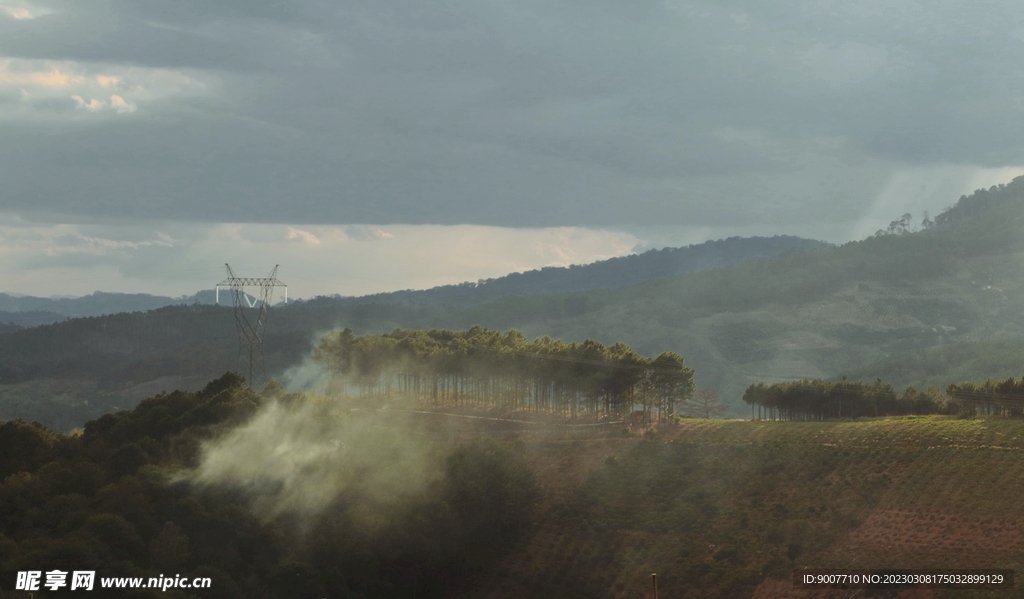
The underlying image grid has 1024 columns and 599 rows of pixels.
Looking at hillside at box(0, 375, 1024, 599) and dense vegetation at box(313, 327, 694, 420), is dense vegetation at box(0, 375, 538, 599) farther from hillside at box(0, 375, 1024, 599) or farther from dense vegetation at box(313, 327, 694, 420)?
dense vegetation at box(313, 327, 694, 420)

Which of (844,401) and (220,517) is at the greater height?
(844,401)

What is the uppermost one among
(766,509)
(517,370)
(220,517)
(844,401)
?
(517,370)

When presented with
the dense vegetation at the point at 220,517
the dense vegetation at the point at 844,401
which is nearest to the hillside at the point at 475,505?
the dense vegetation at the point at 220,517

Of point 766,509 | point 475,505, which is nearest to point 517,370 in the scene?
point 475,505

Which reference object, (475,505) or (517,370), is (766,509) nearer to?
(475,505)

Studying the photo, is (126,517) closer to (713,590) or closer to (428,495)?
(428,495)

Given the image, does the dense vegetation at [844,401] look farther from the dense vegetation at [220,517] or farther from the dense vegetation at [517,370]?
the dense vegetation at [220,517]

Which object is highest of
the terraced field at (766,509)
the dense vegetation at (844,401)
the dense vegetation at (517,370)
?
the dense vegetation at (517,370)
